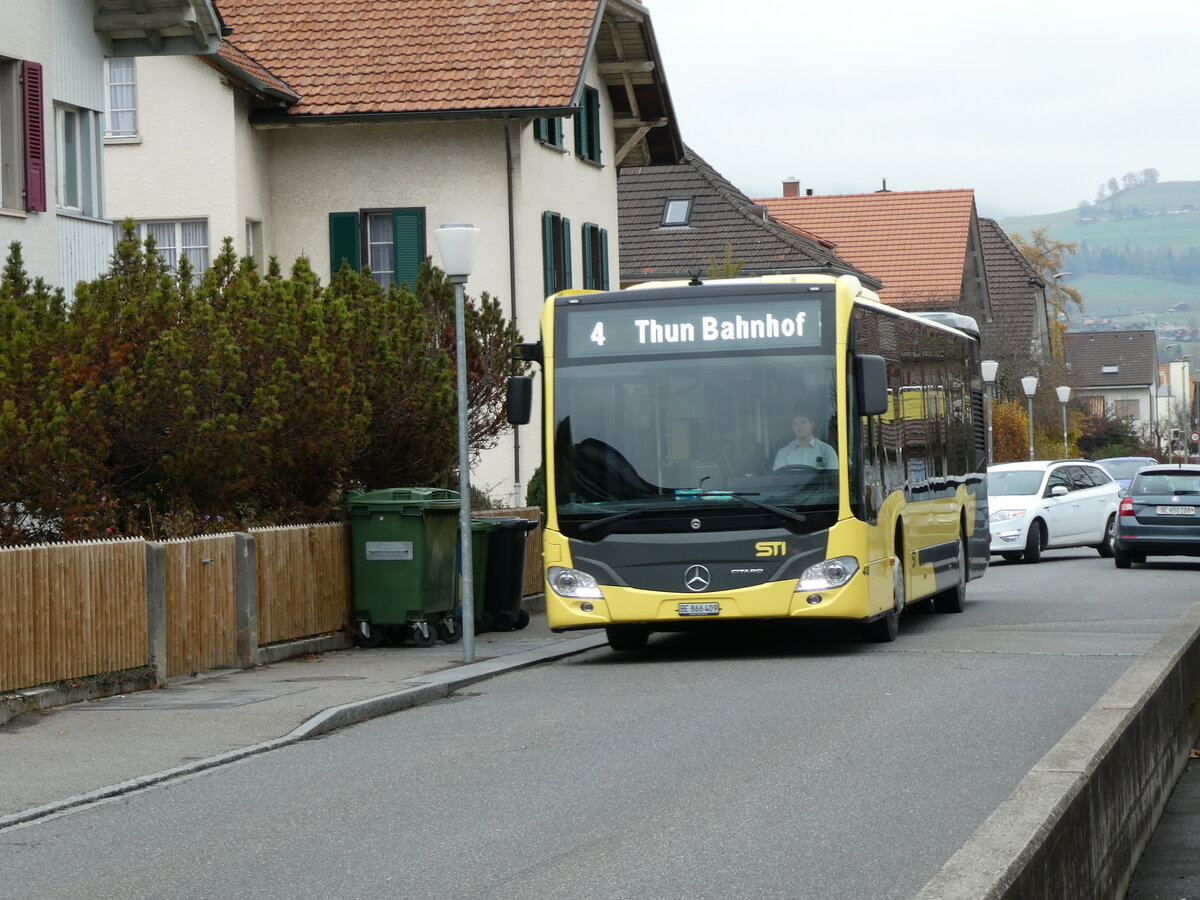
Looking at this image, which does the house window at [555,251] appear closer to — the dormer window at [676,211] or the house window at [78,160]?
the house window at [78,160]

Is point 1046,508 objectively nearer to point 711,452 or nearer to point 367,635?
point 367,635

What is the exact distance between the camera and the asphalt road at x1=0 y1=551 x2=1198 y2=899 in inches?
302

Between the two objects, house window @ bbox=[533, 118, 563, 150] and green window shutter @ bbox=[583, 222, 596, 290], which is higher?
house window @ bbox=[533, 118, 563, 150]

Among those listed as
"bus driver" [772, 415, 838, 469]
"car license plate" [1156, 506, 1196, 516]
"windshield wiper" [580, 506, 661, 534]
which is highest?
"bus driver" [772, 415, 838, 469]

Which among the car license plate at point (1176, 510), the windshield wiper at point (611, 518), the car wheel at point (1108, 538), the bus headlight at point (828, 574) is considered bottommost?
the car wheel at point (1108, 538)

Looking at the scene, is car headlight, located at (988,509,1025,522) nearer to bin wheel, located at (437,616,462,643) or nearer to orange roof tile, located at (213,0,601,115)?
orange roof tile, located at (213,0,601,115)

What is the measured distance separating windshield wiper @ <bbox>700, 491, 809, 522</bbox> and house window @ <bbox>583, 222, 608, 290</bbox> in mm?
21264

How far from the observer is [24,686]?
1320 centimetres

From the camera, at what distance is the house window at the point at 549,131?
33.9m

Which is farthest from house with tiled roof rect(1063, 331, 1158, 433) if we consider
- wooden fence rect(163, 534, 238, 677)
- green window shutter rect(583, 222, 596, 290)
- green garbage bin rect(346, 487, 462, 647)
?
wooden fence rect(163, 534, 238, 677)

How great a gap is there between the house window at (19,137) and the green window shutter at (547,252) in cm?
1297

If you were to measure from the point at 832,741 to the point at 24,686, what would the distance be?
5.37 m

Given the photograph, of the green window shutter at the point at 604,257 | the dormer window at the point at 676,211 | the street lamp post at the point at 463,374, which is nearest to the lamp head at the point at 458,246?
the street lamp post at the point at 463,374

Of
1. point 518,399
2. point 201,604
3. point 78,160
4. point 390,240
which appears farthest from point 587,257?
point 201,604
